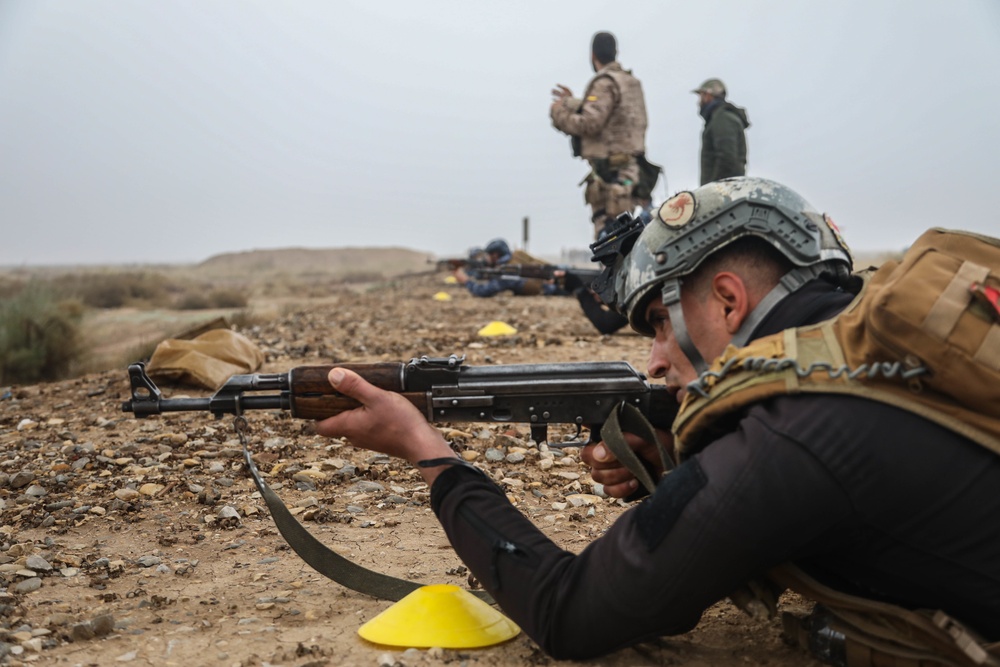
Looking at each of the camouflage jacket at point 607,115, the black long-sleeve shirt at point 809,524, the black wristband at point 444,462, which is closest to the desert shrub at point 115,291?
the camouflage jacket at point 607,115

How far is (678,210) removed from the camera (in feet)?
7.95

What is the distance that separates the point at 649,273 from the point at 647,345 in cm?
705

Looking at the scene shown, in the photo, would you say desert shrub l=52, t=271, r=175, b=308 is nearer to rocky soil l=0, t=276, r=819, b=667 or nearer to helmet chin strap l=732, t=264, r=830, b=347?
rocky soil l=0, t=276, r=819, b=667

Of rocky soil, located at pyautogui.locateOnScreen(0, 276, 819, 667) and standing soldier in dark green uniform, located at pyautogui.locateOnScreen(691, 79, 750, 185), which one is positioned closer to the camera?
rocky soil, located at pyautogui.locateOnScreen(0, 276, 819, 667)

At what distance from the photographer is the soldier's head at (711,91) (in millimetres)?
11055

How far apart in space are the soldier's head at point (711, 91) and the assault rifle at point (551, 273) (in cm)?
257

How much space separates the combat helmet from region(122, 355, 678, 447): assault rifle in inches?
17.6

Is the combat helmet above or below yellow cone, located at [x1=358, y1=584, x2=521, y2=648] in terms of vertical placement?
above

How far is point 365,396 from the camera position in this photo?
277 centimetres

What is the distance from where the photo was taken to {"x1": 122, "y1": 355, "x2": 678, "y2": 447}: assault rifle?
2.83 m

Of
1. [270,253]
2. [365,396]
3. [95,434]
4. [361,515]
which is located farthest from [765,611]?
[270,253]

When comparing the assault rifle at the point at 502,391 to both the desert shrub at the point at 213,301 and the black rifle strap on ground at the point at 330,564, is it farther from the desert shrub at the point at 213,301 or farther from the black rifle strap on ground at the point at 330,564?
the desert shrub at the point at 213,301

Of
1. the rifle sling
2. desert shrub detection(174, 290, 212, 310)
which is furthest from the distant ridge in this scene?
the rifle sling

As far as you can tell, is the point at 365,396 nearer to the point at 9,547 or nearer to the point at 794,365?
the point at 794,365
